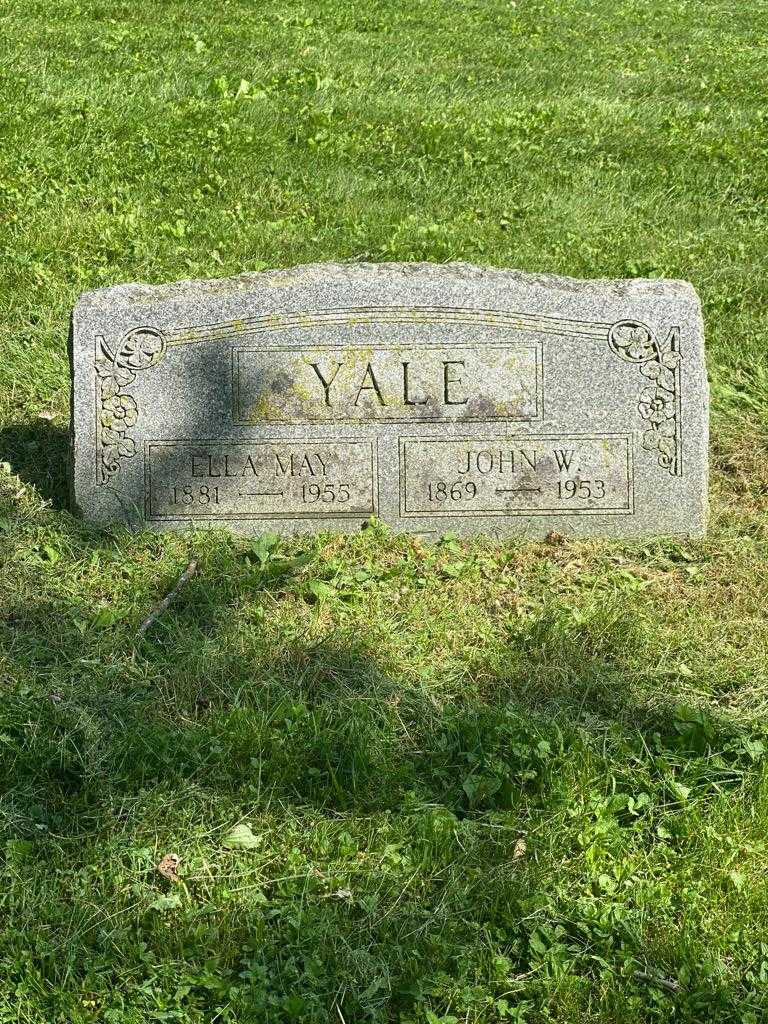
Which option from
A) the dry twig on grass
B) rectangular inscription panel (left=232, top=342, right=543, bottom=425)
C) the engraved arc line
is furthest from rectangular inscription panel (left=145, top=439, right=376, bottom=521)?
the engraved arc line

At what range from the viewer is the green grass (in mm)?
2678

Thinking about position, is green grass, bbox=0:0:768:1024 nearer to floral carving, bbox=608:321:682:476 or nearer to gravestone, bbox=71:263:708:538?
gravestone, bbox=71:263:708:538

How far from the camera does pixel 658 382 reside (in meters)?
4.84

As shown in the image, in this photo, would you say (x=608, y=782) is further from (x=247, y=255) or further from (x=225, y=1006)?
(x=247, y=255)

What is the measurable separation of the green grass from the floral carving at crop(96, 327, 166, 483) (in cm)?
34

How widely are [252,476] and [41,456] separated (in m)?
1.24

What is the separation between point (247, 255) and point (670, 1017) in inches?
223

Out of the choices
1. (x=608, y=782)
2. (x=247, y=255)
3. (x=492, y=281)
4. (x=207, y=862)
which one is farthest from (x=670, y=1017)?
(x=247, y=255)

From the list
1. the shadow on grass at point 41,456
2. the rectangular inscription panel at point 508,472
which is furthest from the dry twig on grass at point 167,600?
the rectangular inscription panel at point 508,472

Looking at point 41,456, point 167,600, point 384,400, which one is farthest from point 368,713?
point 41,456

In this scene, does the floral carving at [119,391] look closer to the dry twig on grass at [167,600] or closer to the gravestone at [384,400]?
the gravestone at [384,400]

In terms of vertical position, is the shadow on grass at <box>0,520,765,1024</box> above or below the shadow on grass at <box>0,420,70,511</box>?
below

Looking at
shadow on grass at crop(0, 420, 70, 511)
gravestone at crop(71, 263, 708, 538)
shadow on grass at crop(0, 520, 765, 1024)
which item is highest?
gravestone at crop(71, 263, 708, 538)

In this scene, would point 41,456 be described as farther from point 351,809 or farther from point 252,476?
point 351,809
